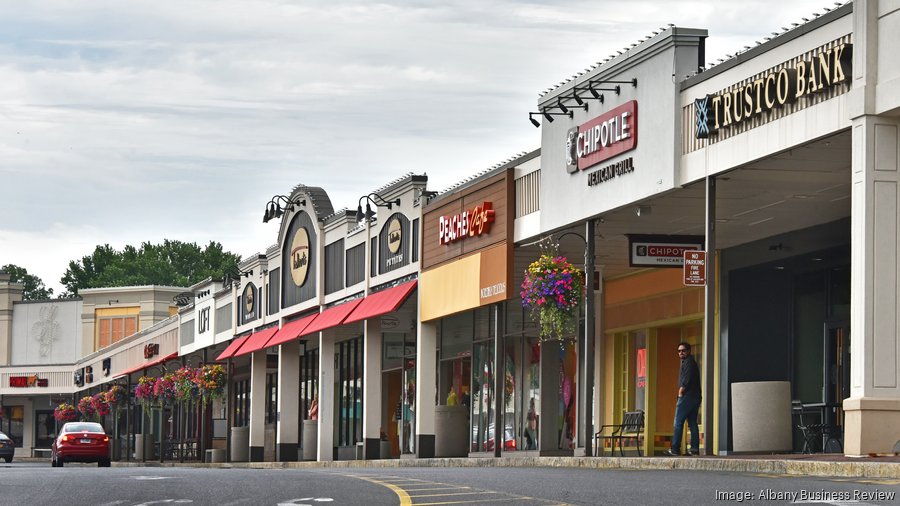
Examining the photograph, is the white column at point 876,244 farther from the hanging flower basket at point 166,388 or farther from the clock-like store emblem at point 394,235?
the hanging flower basket at point 166,388

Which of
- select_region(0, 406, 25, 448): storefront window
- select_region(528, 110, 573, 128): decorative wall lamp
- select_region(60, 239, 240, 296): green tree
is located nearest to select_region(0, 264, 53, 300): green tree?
select_region(60, 239, 240, 296): green tree

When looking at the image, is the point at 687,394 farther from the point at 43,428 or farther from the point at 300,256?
the point at 43,428

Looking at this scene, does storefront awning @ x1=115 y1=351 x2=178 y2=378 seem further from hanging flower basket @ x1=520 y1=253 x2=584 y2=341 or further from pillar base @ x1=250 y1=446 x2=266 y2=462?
hanging flower basket @ x1=520 y1=253 x2=584 y2=341

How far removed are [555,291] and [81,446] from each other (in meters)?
22.4

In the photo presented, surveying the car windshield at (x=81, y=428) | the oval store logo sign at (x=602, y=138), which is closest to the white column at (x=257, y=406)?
the car windshield at (x=81, y=428)

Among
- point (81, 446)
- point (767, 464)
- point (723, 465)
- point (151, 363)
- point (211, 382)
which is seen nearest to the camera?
point (767, 464)

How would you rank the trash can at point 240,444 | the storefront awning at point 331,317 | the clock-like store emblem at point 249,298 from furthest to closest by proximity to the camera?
the clock-like store emblem at point 249,298 → the trash can at point 240,444 → the storefront awning at point 331,317

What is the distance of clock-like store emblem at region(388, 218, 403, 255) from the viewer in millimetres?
39469

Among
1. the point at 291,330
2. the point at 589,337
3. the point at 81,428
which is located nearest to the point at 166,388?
the point at 81,428

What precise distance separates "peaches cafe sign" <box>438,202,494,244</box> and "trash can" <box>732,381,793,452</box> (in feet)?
27.9

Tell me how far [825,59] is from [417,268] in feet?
60.5

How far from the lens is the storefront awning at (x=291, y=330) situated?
45.5m

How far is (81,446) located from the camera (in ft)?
152

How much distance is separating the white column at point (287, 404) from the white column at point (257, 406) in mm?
3634
